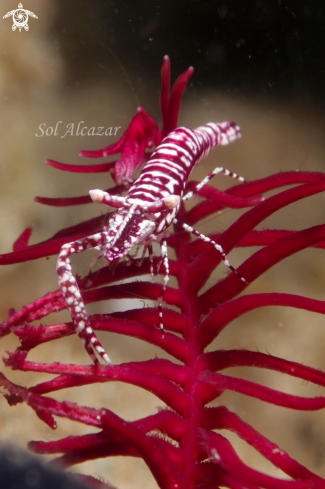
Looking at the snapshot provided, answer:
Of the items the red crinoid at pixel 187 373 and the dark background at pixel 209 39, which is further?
the dark background at pixel 209 39

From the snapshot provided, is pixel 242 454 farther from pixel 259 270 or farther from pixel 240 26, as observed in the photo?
pixel 240 26

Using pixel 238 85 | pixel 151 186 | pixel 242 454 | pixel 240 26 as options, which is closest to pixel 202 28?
pixel 240 26

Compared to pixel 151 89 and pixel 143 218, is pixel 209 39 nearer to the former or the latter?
pixel 151 89

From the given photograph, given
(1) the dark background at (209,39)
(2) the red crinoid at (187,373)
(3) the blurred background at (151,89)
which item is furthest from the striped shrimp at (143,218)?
(1) the dark background at (209,39)

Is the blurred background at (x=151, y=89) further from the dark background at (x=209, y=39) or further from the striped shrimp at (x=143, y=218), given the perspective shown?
the striped shrimp at (x=143, y=218)

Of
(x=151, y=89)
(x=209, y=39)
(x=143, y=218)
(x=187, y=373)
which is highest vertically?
(x=209, y=39)

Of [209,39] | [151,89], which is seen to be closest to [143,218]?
[151,89]
